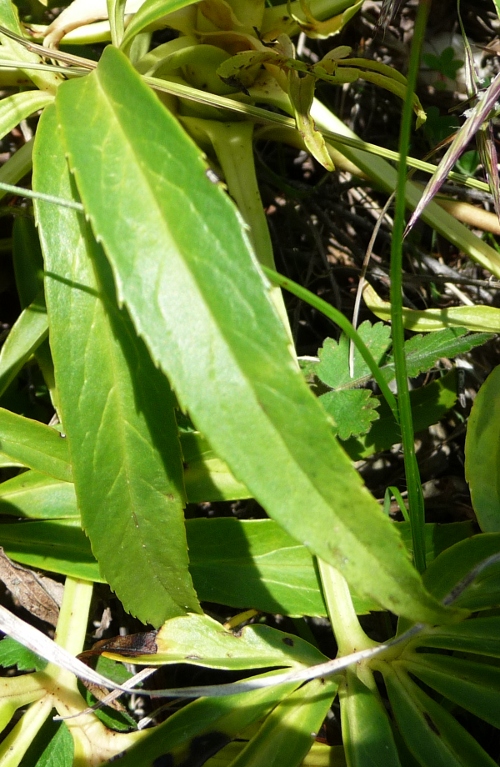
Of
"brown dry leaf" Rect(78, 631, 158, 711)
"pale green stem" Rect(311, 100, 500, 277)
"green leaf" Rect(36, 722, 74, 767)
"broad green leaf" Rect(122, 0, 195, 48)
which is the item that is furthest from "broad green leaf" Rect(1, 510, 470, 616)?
"broad green leaf" Rect(122, 0, 195, 48)

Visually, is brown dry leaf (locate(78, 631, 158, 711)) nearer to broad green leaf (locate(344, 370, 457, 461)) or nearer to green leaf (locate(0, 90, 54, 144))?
broad green leaf (locate(344, 370, 457, 461))

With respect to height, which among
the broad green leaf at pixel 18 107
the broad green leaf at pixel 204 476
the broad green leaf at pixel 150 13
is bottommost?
the broad green leaf at pixel 204 476

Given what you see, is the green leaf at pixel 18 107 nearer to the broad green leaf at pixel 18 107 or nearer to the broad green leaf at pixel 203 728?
the broad green leaf at pixel 18 107

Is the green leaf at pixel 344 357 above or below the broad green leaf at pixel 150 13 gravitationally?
below

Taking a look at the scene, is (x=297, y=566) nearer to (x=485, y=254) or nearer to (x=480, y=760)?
(x=480, y=760)

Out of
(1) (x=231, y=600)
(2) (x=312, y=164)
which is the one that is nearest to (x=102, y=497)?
(1) (x=231, y=600)

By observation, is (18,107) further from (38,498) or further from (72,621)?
(72,621)

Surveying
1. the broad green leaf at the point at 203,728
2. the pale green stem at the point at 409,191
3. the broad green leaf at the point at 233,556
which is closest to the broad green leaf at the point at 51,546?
the broad green leaf at the point at 233,556
